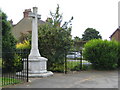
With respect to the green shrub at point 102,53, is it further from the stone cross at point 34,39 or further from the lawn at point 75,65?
the stone cross at point 34,39

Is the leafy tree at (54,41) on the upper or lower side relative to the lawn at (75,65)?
upper

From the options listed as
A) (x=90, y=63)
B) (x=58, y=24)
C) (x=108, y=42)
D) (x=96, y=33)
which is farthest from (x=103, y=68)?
(x=96, y=33)

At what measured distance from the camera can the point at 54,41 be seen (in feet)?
37.2

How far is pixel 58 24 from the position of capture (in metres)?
11.8

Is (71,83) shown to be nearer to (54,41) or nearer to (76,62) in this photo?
(54,41)

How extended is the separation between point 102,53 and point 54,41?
3278 mm

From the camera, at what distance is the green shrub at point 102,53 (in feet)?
39.3

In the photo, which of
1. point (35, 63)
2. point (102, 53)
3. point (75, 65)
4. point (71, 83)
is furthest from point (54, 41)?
point (71, 83)

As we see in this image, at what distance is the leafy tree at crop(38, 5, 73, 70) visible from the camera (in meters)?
11.3

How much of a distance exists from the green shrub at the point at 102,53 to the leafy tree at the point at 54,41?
1.68 metres

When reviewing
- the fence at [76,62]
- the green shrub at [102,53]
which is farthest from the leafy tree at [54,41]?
the green shrub at [102,53]

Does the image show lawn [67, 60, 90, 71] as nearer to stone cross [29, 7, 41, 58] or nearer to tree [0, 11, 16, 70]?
stone cross [29, 7, 41, 58]

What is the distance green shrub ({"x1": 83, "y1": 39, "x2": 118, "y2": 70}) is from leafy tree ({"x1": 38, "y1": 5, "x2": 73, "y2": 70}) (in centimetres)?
168

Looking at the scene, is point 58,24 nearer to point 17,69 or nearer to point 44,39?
point 44,39
